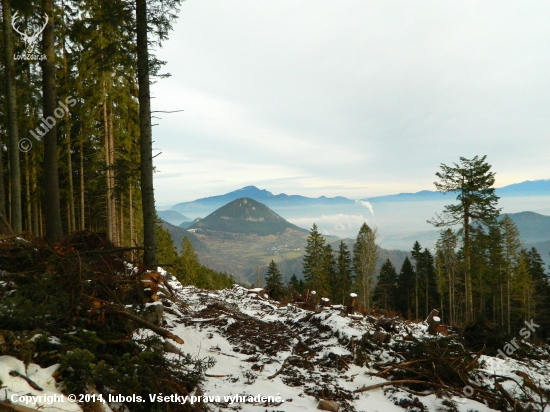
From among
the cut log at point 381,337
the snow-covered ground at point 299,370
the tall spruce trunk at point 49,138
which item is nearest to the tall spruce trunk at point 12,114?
the tall spruce trunk at point 49,138

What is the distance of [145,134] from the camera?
8195 millimetres

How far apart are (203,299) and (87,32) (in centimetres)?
1130

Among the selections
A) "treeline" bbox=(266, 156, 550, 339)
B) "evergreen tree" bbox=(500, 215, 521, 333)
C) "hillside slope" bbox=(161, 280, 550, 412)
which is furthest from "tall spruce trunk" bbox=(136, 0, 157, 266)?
"evergreen tree" bbox=(500, 215, 521, 333)

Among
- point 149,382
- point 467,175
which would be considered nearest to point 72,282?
point 149,382

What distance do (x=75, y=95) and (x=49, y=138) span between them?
25.3 ft

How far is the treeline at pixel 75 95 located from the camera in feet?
27.2

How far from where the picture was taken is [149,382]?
3369 millimetres

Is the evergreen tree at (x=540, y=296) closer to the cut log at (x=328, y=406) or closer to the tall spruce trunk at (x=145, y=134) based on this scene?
the cut log at (x=328, y=406)

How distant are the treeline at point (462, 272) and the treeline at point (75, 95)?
466 inches

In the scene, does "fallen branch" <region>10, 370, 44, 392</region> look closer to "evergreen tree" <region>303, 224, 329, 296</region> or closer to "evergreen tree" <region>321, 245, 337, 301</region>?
"evergreen tree" <region>303, 224, 329, 296</region>

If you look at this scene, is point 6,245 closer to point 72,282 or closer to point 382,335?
point 72,282

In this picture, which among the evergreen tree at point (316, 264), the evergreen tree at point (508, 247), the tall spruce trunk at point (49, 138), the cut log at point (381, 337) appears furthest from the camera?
the evergreen tree at point (316, 264)

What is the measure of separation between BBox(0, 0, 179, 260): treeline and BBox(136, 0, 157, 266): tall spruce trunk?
0.09ft

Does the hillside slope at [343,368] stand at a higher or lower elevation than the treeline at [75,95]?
lower
